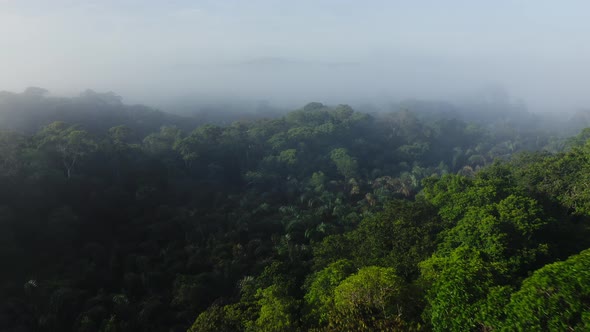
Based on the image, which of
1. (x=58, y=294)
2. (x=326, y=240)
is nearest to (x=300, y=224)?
(x=326, y=240)

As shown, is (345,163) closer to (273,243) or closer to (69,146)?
(273,243)

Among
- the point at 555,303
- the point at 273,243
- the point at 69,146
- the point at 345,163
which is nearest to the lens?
the point at 555,303

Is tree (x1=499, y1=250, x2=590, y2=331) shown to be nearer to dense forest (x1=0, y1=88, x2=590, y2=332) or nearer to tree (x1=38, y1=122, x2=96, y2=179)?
dense forest (x1=0, y1=88, x2=590, y2=332)

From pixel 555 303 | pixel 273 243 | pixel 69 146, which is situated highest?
pixel 69 146

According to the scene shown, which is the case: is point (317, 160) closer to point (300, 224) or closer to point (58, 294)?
point (300, 224)

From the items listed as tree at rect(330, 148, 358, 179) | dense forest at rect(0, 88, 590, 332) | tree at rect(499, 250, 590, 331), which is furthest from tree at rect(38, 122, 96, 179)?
tree at rect(499, 250, 590, 331)

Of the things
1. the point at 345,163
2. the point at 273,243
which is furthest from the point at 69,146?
the point at 345,163

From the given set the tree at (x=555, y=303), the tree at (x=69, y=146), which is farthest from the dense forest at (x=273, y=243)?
the tree at (x=69, y=146)

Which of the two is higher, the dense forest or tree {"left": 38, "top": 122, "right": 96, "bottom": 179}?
tree {"left": 38, "top": 122, "right": 96, "bottom": 179}
